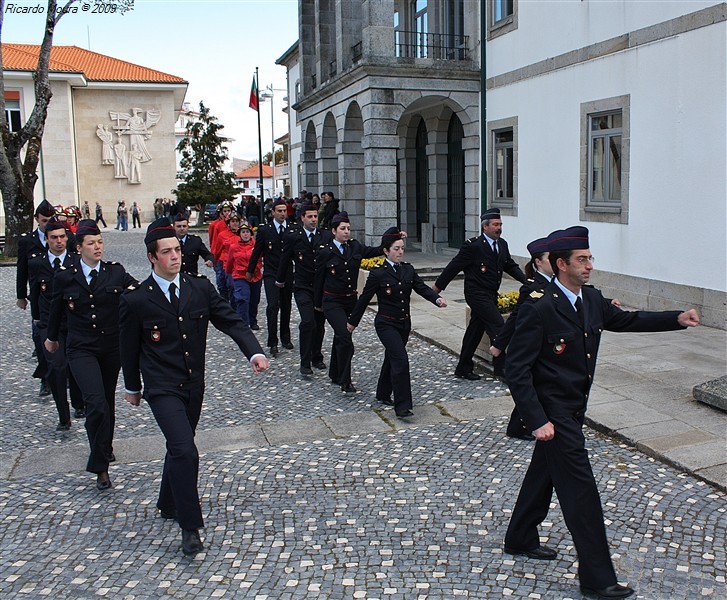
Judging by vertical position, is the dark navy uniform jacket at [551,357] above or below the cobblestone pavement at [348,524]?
above

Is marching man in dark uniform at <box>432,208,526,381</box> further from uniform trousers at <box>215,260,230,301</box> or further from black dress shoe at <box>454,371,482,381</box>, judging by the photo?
uniform trousers at <box>215,260,230,301</box>

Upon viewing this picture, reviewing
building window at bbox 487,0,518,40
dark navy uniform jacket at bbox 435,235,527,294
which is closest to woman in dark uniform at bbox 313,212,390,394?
dark navy uniform jacket at bbox 435,235,527,294

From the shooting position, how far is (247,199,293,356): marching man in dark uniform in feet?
36.3

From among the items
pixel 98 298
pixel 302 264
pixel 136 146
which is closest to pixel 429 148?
pixel 302 264

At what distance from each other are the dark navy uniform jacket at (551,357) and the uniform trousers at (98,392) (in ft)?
11.4

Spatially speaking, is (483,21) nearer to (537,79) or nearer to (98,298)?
(537,79)

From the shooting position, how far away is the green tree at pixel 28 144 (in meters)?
23.0

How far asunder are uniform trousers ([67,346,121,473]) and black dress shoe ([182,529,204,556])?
1.47 meters

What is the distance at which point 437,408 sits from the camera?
26.5 feet

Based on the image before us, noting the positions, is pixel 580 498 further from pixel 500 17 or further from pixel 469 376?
pixel 500 17

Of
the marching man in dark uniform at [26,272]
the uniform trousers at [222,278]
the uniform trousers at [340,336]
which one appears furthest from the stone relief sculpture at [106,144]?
the uniform trousers at [340,336]

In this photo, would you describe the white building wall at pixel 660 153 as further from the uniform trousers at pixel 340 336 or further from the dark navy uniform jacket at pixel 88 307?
the dark navy uniform jacket at pixel 88 307

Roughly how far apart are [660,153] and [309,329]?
6.52 m

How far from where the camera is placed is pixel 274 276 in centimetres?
1139
